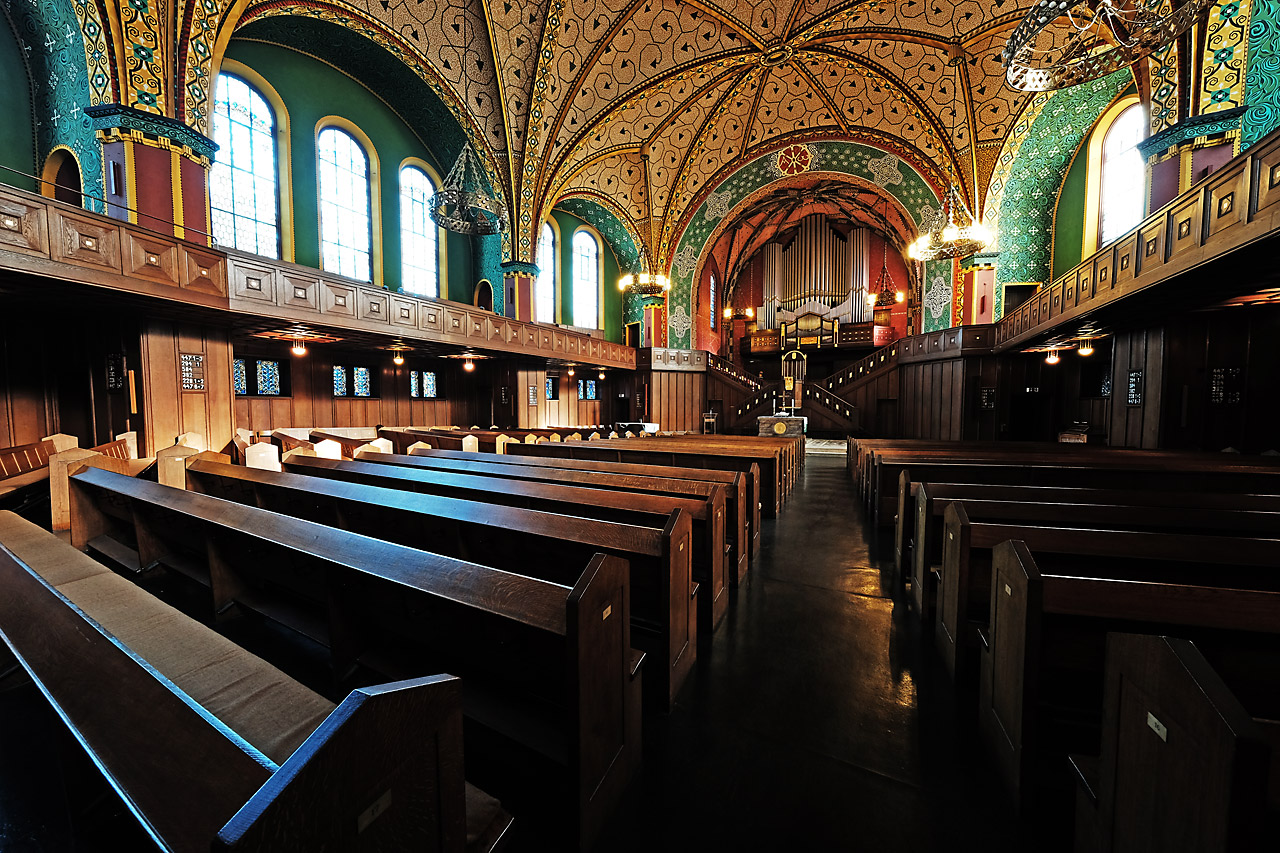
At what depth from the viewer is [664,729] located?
1953mm

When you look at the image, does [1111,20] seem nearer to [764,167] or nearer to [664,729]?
[664,729]

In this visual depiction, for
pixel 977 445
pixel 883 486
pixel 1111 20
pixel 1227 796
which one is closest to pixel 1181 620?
pixel 1227 796

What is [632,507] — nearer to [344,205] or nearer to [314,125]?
[344,205]

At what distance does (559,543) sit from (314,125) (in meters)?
12.4

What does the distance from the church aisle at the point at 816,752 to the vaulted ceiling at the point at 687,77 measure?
11938 millimetres

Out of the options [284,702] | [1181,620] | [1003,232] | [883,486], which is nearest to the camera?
[284,702]

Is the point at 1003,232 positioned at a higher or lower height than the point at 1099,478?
higher

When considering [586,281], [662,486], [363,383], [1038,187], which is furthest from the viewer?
[586,281]

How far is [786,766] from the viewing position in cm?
175

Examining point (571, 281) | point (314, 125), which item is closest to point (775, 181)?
point (571, 281)

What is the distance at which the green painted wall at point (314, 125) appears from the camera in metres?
9.70

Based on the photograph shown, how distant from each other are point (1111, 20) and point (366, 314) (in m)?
10.5

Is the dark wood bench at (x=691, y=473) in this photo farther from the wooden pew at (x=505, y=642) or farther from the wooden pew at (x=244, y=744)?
the wooden pew at (x=244, y=744)

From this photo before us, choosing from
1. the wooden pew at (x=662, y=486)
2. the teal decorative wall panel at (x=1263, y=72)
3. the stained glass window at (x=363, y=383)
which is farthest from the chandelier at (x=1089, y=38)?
the stained glass window at (x=363, y=383)
